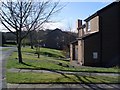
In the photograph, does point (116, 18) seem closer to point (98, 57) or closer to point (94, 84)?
point (98, 57)

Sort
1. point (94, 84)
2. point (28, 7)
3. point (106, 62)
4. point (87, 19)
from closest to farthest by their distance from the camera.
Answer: point (94, 84) < point (28, 7) < point (106, 62) < point (87, 19)

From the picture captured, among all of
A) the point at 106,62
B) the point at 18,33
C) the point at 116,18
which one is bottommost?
the point at 106,62

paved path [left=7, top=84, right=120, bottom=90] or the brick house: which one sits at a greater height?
the brick house

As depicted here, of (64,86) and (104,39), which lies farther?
(104,39)

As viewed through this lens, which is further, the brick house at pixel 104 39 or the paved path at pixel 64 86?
the brick house at pixel 104 39

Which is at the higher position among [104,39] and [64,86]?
[104,39]

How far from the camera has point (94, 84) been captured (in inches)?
496

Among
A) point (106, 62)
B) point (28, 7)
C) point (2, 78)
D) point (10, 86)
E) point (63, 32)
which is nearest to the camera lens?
point (10, 86)

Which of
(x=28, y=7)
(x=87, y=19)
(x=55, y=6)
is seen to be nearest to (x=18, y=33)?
(x=28, y=7)

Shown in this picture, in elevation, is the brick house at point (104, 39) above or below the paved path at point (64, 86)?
above

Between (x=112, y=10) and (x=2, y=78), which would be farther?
(x=112, y=10)

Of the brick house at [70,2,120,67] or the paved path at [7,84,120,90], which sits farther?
the brick house at [70,2,120,67]

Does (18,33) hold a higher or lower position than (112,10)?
lower

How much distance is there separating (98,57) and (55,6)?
10241mm
